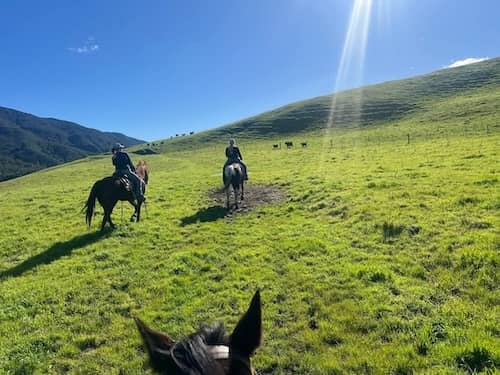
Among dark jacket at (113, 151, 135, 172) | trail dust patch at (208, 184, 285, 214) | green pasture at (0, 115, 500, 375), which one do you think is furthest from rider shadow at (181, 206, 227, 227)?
dark jacket at (113, 151, 135, 172)

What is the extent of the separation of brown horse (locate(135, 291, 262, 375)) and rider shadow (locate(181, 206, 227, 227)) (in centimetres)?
1297

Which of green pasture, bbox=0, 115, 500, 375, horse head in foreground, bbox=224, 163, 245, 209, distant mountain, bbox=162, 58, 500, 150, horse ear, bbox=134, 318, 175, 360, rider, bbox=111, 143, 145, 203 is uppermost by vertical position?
distant mountain, bbox=162, 58, 500, 150

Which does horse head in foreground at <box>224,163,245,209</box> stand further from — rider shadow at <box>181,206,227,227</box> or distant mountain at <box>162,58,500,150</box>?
distant mountain at <box>162,58,500,150</box>

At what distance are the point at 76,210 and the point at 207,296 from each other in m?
14.3

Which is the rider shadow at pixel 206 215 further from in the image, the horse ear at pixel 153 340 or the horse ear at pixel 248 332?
the horse ear at pixel 248 332

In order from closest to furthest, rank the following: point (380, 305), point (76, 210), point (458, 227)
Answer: point (380, 305) < point (458, 227) < point (76, 210)

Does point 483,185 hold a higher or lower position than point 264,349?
higher

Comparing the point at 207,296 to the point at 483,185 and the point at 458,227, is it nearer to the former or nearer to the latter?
the point at 458,227

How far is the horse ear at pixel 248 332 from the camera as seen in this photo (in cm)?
227

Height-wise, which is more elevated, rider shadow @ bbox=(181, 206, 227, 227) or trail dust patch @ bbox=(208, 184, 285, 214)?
trail dust patch @ bbox=(208, 184, 285, 214)

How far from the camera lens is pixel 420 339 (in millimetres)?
5582

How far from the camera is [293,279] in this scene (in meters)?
8.56

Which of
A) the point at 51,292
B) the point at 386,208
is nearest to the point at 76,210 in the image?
the point at 51,292

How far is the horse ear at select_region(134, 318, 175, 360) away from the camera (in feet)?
7.29
